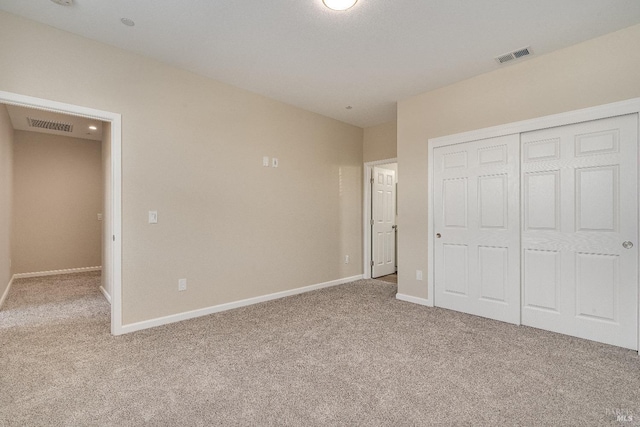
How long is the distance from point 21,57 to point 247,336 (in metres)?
3.01

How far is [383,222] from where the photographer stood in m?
5.73

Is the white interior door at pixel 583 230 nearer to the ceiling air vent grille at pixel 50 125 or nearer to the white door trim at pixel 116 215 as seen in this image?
the white door trim at pixel 116 215

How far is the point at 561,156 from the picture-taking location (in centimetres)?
295

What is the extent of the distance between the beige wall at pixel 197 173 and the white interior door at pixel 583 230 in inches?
109

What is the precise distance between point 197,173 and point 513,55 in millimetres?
3496

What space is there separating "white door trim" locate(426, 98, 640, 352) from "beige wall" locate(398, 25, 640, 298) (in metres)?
0.06

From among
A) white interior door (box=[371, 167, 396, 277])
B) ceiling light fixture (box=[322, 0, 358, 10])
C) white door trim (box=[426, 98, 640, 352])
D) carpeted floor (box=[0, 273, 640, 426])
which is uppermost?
ceiling light fixture (box=[322, 0, 358, 10])

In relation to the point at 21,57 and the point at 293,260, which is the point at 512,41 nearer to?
the point at 293,260

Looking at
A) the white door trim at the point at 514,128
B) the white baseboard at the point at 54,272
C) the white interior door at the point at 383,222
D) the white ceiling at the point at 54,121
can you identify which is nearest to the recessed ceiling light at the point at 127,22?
the white ceiling at the point at 54,121

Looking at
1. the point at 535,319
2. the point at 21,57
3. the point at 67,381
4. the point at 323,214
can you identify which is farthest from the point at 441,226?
the point at 21,57

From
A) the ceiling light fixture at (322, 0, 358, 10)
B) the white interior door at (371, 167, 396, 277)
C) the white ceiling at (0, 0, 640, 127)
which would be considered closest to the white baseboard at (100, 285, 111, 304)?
the white ceiling at (0, 0, 640, 127)

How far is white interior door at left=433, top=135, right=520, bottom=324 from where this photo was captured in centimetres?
326

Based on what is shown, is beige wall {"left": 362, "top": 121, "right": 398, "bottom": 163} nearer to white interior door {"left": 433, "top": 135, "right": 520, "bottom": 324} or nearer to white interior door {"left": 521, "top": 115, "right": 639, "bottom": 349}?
white interior door {"left": 433, "top": 135, "right": 520, "bottom": 324}

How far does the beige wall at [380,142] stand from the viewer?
16.6 feet
